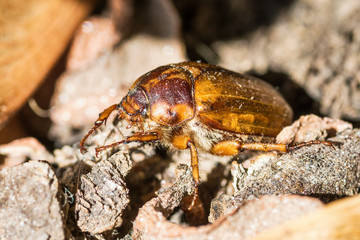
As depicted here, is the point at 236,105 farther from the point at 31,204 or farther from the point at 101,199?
the point at 31,204

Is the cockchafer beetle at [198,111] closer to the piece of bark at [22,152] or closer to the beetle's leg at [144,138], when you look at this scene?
the beetle's leg at [144,138]

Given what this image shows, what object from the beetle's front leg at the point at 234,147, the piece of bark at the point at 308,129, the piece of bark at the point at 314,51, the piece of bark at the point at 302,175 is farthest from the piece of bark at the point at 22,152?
the piece of bark at the point at 314,51

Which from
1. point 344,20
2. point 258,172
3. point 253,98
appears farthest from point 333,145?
point 344,20

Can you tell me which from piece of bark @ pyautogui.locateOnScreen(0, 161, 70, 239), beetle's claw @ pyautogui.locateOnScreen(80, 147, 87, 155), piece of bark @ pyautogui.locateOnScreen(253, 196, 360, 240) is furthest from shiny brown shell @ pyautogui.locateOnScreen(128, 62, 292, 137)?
piece of bark @ pyautogui.locateOnScreen(253, 196, 360, 240)

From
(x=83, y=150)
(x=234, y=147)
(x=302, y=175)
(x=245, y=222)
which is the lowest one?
(x=234, y=147)

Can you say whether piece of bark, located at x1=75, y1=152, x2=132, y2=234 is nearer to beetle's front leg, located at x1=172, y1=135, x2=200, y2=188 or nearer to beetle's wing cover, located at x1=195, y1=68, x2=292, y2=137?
beetle's front leg, located at x1=172, y1=135, x2=200, y2=188

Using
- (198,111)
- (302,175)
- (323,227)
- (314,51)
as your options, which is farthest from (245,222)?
(314,51)
